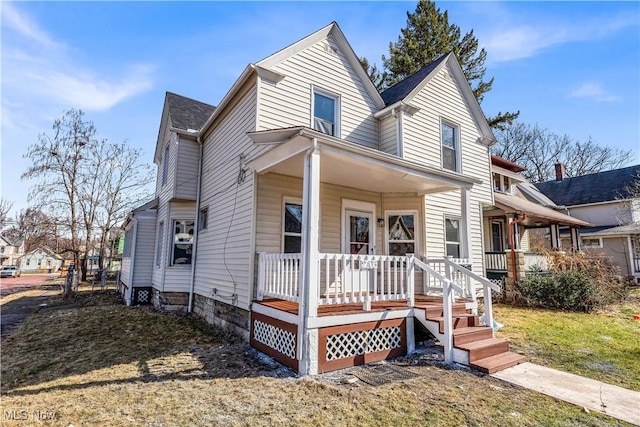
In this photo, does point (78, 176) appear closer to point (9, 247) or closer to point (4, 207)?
point (4, 207)

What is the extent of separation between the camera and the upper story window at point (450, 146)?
1042 cm

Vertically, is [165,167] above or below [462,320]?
above

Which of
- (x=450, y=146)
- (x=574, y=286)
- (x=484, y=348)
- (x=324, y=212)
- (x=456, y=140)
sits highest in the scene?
(x=456, y=140)

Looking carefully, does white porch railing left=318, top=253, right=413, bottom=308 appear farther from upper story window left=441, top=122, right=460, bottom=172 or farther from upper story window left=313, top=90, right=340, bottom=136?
upper story window left=441, top=122, right=460, bottom=172

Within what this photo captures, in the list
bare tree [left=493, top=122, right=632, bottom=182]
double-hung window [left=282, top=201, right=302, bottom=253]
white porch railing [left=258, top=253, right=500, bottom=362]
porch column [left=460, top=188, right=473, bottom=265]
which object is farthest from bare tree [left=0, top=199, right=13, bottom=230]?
bare tree [left=493, top=122, right=632, bottom=182]

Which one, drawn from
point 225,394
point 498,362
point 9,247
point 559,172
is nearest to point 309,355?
point 225,394

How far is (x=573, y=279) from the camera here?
1045cm

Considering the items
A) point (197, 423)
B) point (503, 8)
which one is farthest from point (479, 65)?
point (197, 423)

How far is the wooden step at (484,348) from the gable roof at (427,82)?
627 cm

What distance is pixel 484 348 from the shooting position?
214 inches

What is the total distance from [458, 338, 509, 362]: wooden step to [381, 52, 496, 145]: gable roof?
627 centimetres

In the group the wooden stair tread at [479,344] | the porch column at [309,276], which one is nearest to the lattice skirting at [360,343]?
the porch column at [309,276]

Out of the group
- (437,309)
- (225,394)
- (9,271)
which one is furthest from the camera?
(9,271)

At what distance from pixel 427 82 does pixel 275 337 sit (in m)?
8.53
